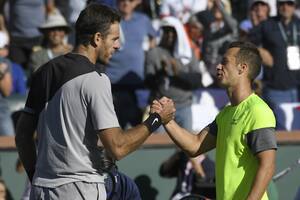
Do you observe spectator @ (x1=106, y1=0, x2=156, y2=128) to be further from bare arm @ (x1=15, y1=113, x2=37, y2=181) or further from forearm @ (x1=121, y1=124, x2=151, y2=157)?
forearm @ (x1=121, y1=124, x2=151, y2=157)

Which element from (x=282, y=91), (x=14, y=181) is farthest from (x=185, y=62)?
(x=14, y=181)

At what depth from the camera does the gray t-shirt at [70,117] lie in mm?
5113

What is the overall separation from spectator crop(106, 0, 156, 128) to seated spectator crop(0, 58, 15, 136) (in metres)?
1.11

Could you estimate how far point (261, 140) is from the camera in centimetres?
527

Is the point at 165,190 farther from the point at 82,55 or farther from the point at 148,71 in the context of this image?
the point at 82,55

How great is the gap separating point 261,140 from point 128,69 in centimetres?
512

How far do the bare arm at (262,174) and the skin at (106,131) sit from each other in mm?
609

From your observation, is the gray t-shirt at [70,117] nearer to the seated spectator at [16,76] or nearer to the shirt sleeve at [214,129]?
the shirt sleeve at [214,129]

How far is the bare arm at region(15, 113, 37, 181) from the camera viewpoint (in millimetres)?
5414

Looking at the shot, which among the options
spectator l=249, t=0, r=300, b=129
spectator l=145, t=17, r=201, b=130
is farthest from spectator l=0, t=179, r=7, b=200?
spectator l=249, t=0, r=300, b=129

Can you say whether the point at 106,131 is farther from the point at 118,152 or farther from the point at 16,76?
the point at 16,76

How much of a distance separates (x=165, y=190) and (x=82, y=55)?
171 inches

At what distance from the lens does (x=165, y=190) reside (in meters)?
9.41

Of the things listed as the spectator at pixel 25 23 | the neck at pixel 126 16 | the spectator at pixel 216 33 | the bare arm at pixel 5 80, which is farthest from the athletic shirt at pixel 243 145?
the spectator at pixel 25 23
